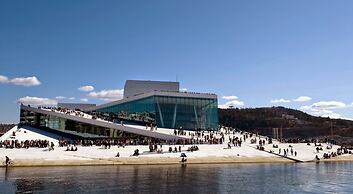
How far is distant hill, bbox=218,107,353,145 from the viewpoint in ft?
435

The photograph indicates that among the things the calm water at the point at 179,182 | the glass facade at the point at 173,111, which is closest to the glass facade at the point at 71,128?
the glass facade at the point at 173,111

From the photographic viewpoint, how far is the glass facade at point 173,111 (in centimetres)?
6725

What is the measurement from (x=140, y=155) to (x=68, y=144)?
9.06 m

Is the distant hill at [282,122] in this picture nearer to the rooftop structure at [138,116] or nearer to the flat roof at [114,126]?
the rooftop structure at [138,116]

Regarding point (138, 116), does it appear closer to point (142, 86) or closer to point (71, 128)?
point (71, 128)

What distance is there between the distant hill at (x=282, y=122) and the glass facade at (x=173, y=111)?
61.4 m

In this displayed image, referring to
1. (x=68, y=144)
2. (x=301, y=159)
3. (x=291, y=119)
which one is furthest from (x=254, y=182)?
(x=291, y=119)

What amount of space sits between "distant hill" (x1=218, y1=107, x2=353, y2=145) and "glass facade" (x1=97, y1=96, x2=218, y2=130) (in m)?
61.4

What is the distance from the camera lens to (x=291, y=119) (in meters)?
158

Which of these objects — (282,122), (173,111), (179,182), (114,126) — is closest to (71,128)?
(114,126)

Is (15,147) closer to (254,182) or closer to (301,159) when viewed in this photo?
(254,182)

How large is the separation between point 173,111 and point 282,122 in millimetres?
91138

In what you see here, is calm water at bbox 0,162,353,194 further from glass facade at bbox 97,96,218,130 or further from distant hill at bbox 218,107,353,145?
distant hill at bbox 218,107,353,145

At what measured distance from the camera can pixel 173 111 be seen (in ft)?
225
